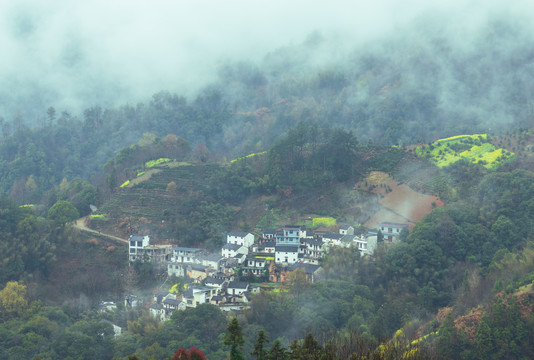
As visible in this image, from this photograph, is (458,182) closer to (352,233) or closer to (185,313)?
(352,233)

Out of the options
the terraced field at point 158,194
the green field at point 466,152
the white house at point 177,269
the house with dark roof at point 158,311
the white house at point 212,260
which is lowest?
the house with dark roof at point 158,311

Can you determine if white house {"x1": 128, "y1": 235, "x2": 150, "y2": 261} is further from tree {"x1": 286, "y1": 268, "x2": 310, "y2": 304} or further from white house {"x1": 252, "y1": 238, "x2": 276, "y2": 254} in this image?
tree {"x1": 286, "y1": 268, "x2": 310, "y2": 304}

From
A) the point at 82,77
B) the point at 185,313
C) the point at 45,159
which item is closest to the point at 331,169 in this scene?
the point at 185,313

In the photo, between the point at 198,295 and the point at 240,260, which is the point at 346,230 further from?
the point at 198,295

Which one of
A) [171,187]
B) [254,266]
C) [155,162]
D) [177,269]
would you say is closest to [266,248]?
[254,266]

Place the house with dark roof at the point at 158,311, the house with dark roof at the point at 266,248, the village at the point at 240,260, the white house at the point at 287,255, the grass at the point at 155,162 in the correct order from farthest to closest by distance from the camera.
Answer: the grass at the point at 155,162, the house with dark roof at the point at 266,248, the white house at the point at 287,255, the village at the point at 240,260, the house with dark roof at the point at 158,311

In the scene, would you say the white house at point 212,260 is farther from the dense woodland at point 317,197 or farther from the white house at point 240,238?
the dense woodland at point 317,197

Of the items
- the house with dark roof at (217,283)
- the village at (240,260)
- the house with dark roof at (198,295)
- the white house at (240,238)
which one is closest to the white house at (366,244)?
the village at (240,260)

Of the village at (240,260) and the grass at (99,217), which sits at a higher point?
the grass at (99,217)
